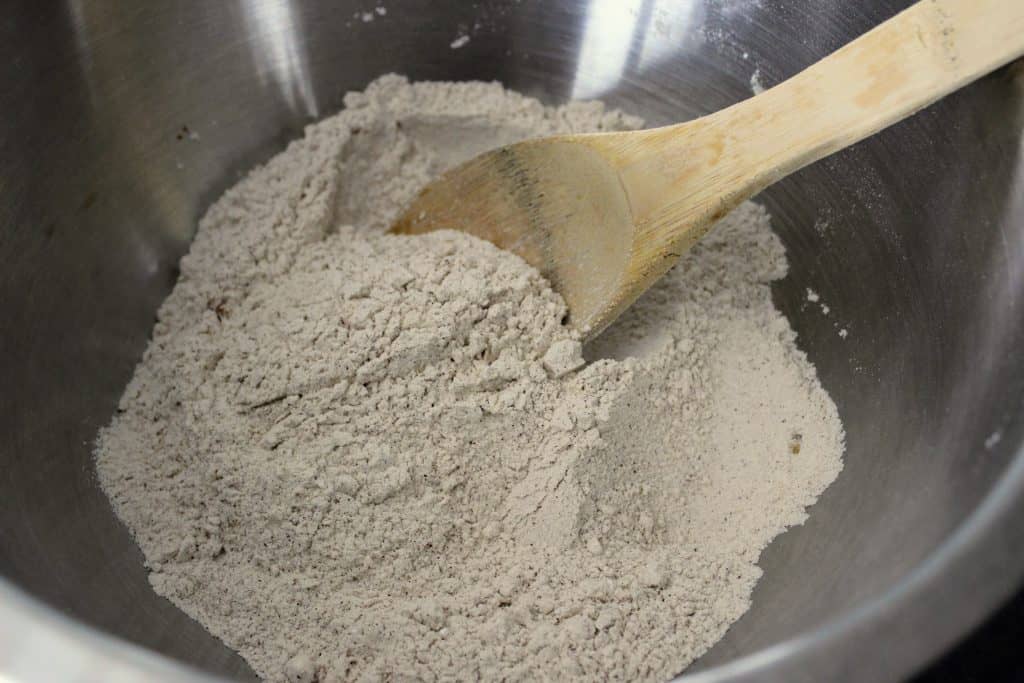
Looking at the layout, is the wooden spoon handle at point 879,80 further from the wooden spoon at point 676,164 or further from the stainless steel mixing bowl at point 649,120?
the stainless steel mixing bowl at point 649,120

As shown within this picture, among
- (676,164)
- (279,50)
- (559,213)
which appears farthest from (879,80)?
(279,50)

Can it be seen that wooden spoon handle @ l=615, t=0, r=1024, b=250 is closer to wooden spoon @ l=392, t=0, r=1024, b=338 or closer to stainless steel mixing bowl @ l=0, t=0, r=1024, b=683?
wooden spoon @ l=392, t=0, r=1024, b=338

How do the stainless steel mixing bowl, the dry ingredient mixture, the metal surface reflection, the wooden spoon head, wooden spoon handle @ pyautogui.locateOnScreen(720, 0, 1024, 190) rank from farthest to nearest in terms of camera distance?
the metal surface reflection
the wooden spoon head
the dry ingredient mixture
wooden spoon handle @ pyautogui.locateOnScreen(720, 0, 1024, 190)
the stainless steel mixing bowl

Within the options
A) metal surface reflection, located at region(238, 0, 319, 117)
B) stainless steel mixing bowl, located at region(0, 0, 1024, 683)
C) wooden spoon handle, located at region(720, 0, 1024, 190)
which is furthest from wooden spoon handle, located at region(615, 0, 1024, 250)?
metal surface reflection, located at region(238, 0, 319, 117)

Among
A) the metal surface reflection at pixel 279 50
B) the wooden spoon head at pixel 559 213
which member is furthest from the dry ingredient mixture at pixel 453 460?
the metal surface reflection at pixel 279 50

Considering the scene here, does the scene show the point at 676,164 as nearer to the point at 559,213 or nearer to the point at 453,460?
the point at 559,213
